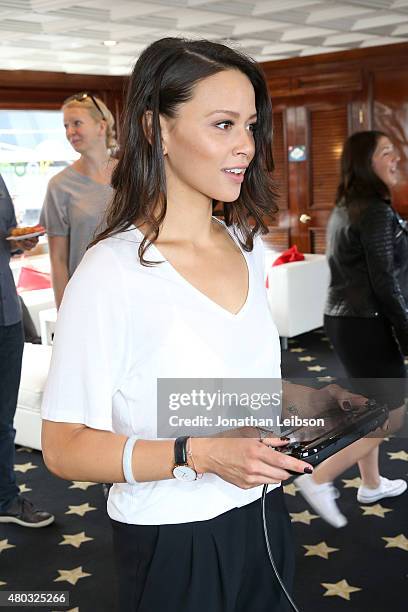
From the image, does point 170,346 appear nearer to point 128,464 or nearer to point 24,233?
point 128,464

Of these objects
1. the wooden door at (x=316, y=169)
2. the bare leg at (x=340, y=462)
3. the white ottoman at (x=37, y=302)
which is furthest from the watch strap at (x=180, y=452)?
the wooden door at (x=316, y=169)

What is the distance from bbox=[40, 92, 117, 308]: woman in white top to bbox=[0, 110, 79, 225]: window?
622cm

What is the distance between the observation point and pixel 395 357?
3289mm

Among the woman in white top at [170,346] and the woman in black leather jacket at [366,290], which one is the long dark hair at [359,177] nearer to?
the woman in black leather jacket at [366,290]

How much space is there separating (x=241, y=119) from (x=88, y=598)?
2184 mm

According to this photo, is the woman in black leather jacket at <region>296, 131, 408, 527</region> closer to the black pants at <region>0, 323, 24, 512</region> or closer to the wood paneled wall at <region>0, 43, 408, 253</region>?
the black pants at <region>0, 323, 24, 512</region>

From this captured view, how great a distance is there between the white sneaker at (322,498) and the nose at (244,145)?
6.74 feet

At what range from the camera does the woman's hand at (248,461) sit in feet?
3.69

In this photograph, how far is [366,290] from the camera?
3252 mm

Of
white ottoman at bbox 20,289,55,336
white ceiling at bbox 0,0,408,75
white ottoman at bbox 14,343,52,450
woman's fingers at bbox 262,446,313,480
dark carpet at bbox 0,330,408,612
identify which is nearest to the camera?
woman's fingers at bbox 262,446,313,480

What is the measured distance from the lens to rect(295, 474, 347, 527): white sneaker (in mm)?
3148

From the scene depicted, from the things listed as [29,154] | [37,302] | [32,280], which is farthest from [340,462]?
[29,154]

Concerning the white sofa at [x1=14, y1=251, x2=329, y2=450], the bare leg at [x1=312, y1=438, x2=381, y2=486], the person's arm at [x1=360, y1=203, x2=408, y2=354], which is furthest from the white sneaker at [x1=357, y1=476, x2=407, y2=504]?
the white sofa at [x1=14, y1=251, x2=329, y2=450]

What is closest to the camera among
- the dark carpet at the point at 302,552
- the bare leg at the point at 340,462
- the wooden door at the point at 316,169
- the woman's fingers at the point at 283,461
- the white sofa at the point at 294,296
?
the woman's fingers at the point at 283,461
